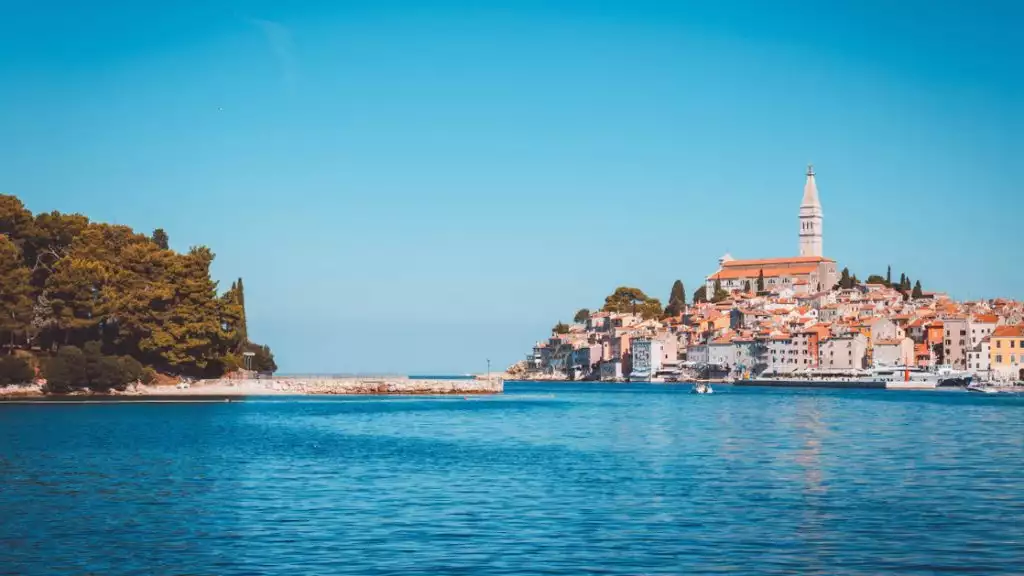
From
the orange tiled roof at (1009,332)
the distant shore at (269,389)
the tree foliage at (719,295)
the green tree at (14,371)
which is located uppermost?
the tree foliage at (719,295)

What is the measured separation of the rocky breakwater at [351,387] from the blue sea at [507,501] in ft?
108

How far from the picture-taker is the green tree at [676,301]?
17725 centimetres

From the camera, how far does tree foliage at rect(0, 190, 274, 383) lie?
62688 mm

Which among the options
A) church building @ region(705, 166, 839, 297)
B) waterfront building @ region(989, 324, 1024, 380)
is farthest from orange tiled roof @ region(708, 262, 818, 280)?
waterfront building @ region(989, 324, 1024, 380)

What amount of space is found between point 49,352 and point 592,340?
377 ft

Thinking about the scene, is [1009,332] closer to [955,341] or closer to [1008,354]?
[1008,354]

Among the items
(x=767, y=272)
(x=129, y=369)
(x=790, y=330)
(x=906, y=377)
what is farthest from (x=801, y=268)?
(x=129, y=369)

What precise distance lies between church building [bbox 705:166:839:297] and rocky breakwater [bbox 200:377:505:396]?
96916 millimetres

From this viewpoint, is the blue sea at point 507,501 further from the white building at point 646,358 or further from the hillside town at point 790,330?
the white building at point 646,358

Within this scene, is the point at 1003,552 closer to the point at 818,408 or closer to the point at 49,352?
the point at 818,408

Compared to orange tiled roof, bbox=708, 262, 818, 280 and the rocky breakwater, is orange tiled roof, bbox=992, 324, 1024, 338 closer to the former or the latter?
the rocky breakwater

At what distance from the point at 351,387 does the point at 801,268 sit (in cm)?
11203

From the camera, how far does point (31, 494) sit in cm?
2222

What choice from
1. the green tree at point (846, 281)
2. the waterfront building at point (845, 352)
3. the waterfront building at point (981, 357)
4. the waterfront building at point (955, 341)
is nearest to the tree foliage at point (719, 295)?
the green tree at point (846, 281)
